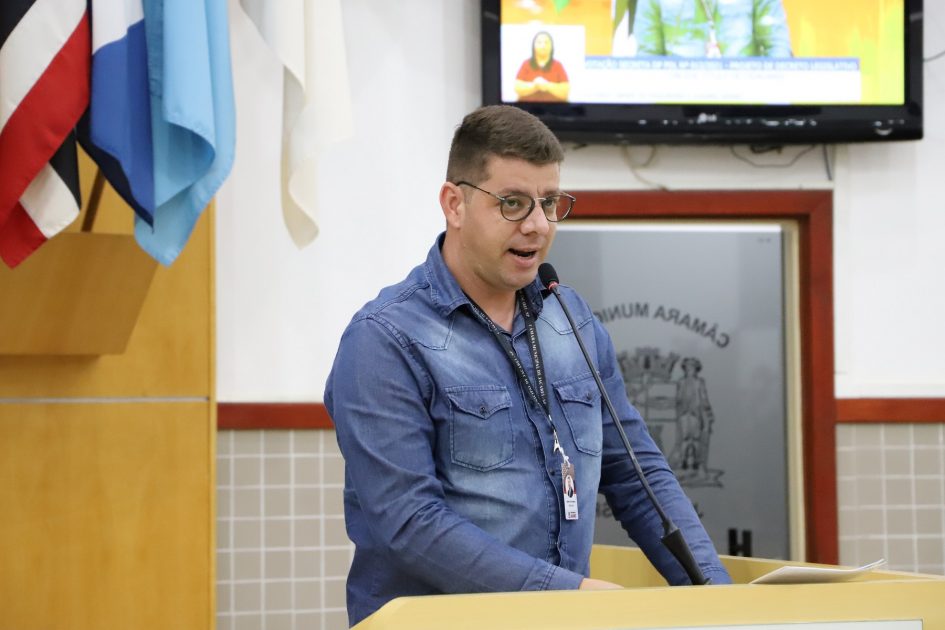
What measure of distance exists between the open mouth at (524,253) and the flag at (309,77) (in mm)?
1157

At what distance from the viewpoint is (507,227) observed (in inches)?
76.2

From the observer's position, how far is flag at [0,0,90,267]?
258 centimetres

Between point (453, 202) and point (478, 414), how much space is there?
37cm

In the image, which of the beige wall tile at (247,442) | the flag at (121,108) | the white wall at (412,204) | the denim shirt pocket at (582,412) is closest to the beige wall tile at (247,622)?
the beige wall tile at (247,442)

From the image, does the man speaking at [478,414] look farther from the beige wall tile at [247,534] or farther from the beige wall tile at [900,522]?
the beige wall tile at [900,522]

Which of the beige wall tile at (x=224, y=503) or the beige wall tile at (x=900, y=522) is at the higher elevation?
the beige wall tile at (x=224, y=503)

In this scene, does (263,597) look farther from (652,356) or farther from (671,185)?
(671,185)

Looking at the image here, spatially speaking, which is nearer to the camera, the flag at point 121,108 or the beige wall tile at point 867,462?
the flag at point 121,108

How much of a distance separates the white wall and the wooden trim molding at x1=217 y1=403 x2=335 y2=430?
0.18 feet

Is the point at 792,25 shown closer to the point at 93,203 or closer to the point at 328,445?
the point at 328,445

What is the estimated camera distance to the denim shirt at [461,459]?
1786 mm

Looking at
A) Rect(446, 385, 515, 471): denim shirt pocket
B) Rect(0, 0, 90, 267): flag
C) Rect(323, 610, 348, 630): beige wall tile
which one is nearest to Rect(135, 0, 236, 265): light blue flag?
Rect(0, 0, 90, 267): flag

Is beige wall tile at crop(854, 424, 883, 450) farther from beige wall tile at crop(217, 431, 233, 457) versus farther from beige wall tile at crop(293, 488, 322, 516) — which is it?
beige wall tile at crop(217, 431, 233, 457)

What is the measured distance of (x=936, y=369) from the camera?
420 centimetres
